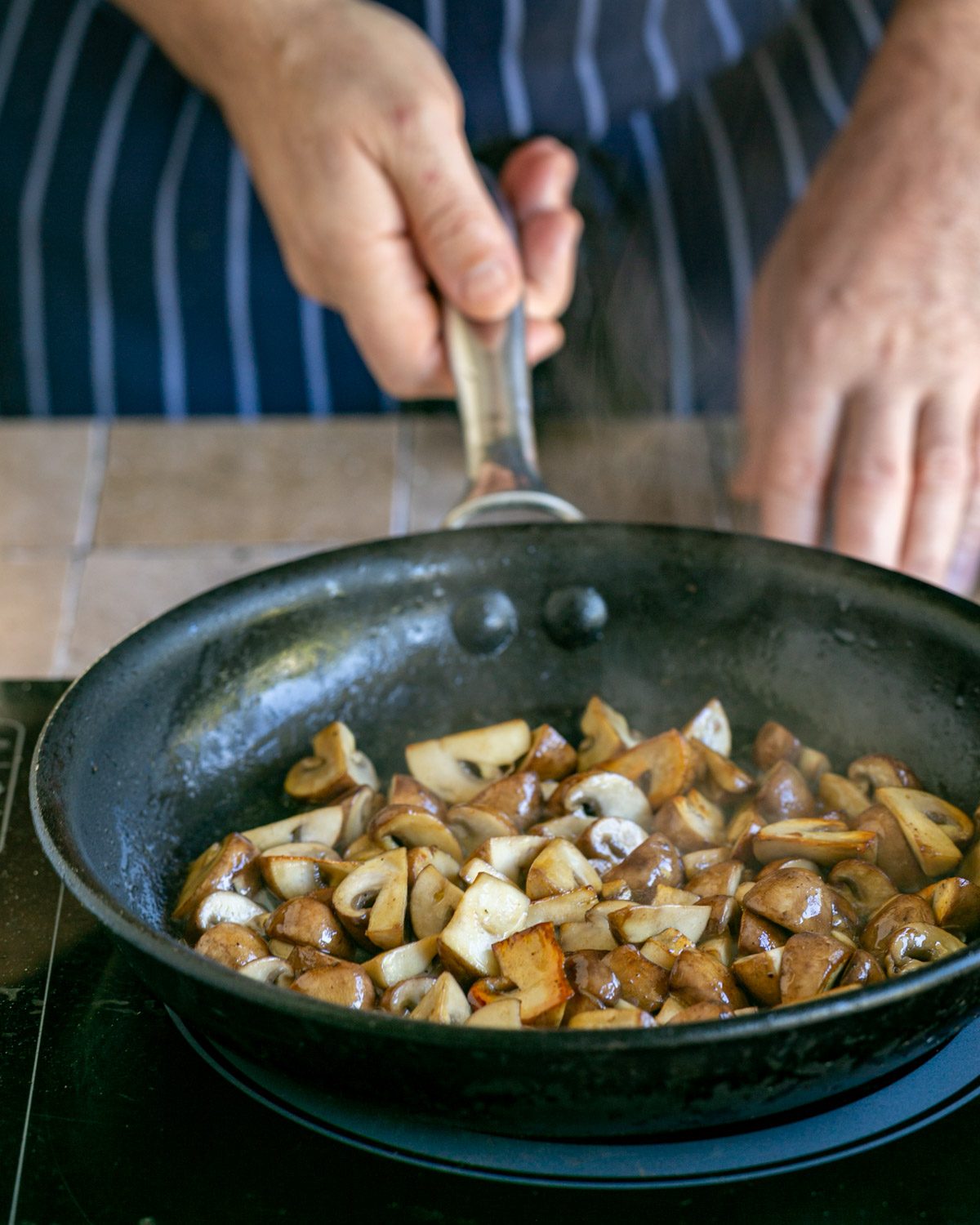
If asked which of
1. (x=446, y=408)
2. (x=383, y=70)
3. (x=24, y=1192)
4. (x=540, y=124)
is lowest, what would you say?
(x=446, y=408)

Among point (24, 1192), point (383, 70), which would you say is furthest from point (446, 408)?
point (24, 1192)

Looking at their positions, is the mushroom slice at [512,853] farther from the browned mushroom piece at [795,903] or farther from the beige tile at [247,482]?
the beige tile at [247,482]

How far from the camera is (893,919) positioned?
758 millimetres

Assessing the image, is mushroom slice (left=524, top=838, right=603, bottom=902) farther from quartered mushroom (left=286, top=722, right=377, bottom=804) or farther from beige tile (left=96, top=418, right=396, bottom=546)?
beige tile (left=96, top=418, right=396, bottom=546)

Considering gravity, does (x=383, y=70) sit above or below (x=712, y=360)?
above

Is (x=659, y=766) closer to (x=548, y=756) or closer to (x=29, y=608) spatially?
(x=548, y=756)

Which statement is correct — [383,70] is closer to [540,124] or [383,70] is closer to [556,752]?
[540,124]

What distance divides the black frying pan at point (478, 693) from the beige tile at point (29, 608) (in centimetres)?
54

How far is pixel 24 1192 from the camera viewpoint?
669 mm

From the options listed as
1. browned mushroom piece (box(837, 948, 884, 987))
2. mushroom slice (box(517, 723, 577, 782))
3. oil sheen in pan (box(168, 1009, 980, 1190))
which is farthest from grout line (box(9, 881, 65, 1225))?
browned mushroom piece (box(837, 948, 884, 987))

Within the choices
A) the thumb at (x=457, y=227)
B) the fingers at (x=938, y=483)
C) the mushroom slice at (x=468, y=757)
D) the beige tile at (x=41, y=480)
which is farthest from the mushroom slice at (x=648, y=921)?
the beige tile at (x=41, y=480)

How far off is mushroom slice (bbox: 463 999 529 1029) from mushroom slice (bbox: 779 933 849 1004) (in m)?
0.14

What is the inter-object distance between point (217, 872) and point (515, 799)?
0.21m

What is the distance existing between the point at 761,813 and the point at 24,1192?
500mm
